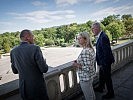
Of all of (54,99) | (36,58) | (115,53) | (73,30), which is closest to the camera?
(36,58)

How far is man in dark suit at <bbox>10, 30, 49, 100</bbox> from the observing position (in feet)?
7.45

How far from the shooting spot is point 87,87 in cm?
283

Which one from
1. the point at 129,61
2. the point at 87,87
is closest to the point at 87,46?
the point at 87,87

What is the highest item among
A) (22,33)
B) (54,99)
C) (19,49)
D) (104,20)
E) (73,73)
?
(104,20)

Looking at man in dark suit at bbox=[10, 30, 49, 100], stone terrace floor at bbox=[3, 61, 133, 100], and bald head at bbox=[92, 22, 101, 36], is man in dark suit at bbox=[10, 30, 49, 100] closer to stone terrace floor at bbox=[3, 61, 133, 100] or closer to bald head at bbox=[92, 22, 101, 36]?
stone terrace floor at bbox=[3, 61, 133, 100]

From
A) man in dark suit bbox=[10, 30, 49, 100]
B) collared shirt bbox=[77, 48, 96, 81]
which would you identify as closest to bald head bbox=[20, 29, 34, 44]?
man in dark suit bbox=[10, 30, 49, 100]

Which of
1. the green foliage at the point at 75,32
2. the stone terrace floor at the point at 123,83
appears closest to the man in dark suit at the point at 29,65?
the stone terrace floor at the point at 123,83

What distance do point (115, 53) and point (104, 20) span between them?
6998 centimetres

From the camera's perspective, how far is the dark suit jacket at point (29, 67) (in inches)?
89.3

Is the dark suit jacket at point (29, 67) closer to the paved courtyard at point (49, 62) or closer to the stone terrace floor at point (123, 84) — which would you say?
the stone terrace floor at point (123, 84)

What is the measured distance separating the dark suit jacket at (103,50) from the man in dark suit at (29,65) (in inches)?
59.1

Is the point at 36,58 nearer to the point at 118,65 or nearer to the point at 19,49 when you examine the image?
the point at 19,49

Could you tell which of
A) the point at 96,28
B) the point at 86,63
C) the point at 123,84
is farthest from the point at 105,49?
the point at 123,84

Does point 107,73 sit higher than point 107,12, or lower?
lower
